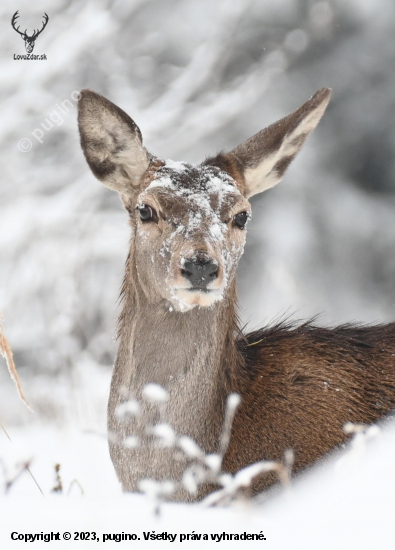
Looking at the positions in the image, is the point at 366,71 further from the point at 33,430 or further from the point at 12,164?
the point at 33,430

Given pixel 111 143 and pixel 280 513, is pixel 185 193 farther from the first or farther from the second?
pixel 280 513

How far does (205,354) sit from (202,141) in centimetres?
429

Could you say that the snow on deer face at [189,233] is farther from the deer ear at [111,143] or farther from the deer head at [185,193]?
the deer ear at [111,143]

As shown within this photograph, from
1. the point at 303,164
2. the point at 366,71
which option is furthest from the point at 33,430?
the point at 366,71

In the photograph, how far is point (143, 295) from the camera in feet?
13.9

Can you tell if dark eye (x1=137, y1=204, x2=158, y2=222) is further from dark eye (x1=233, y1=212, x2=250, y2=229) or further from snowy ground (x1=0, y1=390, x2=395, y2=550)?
snowy ground (x1=0, y1=390, x2=395, y2=550)

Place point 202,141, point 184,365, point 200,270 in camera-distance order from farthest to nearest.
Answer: point 202,141, point 184,365, point 200,270

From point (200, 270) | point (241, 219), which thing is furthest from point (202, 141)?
point (200, 270)

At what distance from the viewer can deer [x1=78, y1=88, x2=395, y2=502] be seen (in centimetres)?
393

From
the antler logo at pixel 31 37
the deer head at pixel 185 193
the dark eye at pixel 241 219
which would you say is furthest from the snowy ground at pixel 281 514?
the antler logo at pixel 31 37

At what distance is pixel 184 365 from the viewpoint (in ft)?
13.4

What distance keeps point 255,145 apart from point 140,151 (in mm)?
777

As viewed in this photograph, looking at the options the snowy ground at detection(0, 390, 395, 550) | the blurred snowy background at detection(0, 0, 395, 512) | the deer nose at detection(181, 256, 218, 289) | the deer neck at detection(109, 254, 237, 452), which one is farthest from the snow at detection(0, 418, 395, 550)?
the blurred snowy background at detection(0, 0, 395, 512)

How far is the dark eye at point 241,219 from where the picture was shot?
433 centimetres
